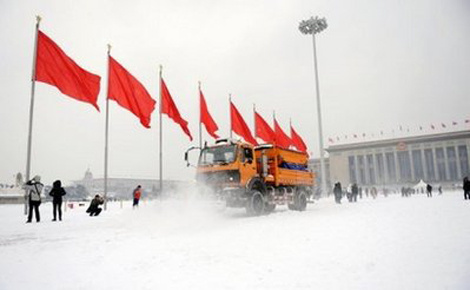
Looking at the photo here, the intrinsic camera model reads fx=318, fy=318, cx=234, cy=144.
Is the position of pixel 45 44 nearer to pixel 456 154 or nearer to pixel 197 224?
pixel 197 224

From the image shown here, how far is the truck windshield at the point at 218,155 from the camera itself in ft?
42.6

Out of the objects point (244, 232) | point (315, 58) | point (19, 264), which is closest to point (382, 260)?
point (244, 232)

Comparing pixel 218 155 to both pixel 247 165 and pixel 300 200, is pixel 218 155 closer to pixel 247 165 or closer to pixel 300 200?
pixel 247 165

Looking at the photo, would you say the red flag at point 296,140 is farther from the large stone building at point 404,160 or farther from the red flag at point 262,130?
the large stone building at point 404,160

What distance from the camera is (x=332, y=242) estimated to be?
273 inches

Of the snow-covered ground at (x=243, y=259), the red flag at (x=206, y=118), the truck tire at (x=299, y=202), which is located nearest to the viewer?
the snow-covered ground at (x=243, y=259)

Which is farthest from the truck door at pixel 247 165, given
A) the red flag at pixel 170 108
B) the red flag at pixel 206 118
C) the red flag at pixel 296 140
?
the red flag at pixel 296 140

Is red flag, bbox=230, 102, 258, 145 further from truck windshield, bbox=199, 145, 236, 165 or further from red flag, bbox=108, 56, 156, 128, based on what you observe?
truck windshield, bbox=199, 145, 236, 165

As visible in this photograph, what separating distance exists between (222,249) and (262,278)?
2.26 meters

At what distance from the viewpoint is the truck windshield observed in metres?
13.0

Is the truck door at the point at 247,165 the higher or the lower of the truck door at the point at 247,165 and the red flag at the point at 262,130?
the lower

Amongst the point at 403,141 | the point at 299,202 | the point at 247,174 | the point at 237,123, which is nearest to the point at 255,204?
the point at 247,174

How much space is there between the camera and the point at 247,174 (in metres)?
13.2

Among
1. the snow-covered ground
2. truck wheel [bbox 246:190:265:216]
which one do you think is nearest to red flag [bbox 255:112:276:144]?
truck wheel [bbox 246:190:265:216]
